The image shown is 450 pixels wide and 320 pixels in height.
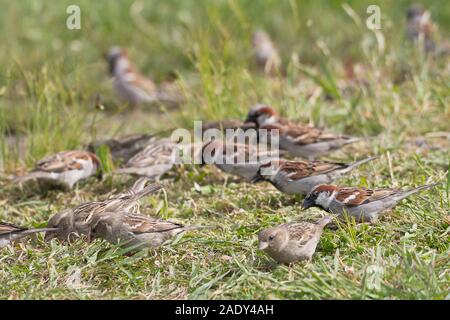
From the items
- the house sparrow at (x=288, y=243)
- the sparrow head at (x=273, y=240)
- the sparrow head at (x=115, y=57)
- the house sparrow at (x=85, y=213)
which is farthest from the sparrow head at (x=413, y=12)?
the sparrow head at (x=273, y=240)

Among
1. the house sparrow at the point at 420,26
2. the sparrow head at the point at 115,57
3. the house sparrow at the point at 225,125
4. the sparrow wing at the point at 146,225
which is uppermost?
the house sparrow at the point at 420,26

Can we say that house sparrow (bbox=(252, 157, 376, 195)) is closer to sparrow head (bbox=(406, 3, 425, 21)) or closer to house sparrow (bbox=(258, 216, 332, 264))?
house sparrow (bbox=(258, 216, 332, 264))

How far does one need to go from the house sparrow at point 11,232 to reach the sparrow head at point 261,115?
273 centimetres

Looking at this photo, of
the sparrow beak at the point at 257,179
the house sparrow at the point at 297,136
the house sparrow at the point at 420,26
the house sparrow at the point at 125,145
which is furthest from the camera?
the house sparrow at the point at 420,26

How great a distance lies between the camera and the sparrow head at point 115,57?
1137 centimetres

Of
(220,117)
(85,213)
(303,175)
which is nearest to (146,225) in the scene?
(85,213)

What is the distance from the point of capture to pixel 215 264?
5.50m

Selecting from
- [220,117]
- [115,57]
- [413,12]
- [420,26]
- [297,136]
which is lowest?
[297,136]

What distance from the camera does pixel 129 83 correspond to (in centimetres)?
1115

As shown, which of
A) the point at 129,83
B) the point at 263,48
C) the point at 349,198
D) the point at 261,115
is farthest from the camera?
the point at 263,48

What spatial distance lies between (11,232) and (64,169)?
1.61 meters

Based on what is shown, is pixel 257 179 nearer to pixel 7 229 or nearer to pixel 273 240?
pixel 273 240

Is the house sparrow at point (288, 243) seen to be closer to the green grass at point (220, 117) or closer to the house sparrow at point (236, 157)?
the green grass at point (220, 117)
